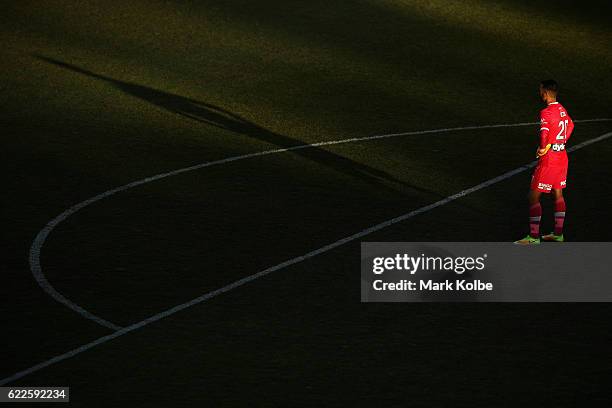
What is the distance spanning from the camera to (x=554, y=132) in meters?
16.8

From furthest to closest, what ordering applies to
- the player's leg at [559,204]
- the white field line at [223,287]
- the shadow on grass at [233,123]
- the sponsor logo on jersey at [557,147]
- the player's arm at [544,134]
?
the shadow on grass at [233,123], the player's leg at [559,204], the sponsor logo on jersey at [557,147], the player's arm at [544,134], the white field line at [223,287]

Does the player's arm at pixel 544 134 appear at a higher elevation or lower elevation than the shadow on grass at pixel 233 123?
lower

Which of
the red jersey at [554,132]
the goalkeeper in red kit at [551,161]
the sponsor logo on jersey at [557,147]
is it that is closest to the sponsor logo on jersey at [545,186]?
the goalkeeper in red kit at [551,161]

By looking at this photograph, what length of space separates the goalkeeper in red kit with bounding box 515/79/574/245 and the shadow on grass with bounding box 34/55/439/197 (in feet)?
7.77

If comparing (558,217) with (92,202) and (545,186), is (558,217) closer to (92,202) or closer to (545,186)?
(545,186)

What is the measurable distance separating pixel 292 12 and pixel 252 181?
34.8 feet

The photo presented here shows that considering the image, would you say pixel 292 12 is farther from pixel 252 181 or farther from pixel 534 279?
pixel 534 279

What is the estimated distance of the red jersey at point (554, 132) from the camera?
16.7m

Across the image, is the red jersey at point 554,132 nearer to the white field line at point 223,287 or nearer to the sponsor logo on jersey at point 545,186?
the sponsor logo on jersey at point 545,186

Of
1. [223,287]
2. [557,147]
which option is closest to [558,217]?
[557,147]

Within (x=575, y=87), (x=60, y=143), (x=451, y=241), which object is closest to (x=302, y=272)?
(x=451, y=241)

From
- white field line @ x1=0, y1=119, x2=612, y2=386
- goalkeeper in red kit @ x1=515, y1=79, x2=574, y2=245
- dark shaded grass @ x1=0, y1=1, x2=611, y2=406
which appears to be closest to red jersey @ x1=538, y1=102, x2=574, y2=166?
goalkeeper in red kit @ x1=515, y1=79, x2=574, y2=245

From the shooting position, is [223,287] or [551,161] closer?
[223,287]

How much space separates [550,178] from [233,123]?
7069 mm
